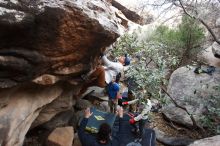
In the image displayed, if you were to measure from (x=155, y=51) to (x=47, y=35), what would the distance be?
6167 mm

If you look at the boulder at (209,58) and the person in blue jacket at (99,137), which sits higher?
the boulder at (209,58)

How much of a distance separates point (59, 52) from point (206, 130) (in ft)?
23.0

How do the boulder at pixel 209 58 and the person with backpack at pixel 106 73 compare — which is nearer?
the person with backpack at pixel 106 73

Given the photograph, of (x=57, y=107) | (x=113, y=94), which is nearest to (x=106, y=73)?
(x=113, y=94)

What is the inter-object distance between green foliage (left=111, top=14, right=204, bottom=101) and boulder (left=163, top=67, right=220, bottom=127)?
29.1 inches

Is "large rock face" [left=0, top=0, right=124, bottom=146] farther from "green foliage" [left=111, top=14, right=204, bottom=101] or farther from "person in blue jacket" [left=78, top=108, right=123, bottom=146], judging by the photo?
"green foliage" [left=111, top=14, right=204, bottom=101]

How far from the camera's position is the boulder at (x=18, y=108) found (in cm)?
668

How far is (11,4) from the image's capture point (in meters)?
5.58

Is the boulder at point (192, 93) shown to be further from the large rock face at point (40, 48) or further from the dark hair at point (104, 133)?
the large rock face at point (40, 48)

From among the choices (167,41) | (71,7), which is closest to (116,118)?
(71,7)

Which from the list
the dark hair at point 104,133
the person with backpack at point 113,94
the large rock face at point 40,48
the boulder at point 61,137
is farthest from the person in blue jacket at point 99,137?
the person with backpack at point 113,94

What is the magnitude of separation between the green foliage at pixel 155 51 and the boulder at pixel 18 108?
3232 millimetres

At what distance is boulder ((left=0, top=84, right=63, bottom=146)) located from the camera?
6.68 metres

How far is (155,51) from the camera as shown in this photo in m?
11.7
